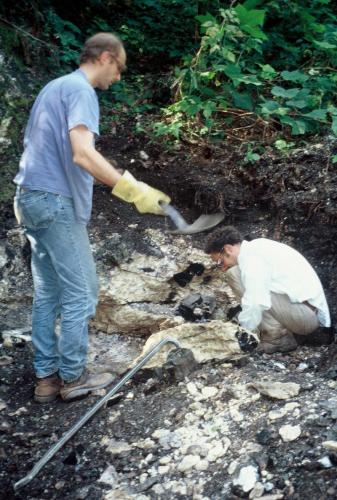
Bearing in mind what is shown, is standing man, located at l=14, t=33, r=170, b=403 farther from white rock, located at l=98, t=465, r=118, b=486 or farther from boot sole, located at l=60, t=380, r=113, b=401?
white rock, located at l=98, t=465, r=118, b=486

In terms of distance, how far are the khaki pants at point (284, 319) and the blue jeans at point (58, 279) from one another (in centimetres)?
110

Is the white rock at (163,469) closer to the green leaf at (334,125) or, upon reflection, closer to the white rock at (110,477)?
the white rock at (110,477)

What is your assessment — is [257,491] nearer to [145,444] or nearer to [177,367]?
[145,444]

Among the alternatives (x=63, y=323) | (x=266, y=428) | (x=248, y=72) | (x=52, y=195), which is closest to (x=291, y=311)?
(x=266, y=428)

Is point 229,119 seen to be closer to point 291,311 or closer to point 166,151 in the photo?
point 166,151

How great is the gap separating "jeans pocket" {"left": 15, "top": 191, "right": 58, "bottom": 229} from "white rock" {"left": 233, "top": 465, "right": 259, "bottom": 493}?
1505mm

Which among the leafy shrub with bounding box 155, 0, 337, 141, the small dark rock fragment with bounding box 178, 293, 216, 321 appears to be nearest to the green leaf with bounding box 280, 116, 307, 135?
the leafy shrub with bounding box 155, 0, 337, 141

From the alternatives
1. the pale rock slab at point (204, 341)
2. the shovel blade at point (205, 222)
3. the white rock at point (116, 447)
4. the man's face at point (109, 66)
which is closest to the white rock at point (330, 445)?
the white rock at point (116, 447)

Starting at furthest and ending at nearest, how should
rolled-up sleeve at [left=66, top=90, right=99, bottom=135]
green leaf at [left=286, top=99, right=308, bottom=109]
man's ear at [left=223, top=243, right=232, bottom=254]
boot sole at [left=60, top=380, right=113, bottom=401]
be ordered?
green leaf at [left=286, top=99, right=308, bottom=109] → man's ear at [left=223, top=243, right=232, bottom=254] → boot sole at [left=60, top=380, right=113, bottom=401] → rolled-up sleeve at [left=66, top=90, right=99, bottom=135]

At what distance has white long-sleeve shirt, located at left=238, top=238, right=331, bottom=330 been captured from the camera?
350cm

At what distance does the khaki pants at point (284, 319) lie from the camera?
362 cm

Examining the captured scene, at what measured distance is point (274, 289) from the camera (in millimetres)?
3633

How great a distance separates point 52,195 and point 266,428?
1539mm

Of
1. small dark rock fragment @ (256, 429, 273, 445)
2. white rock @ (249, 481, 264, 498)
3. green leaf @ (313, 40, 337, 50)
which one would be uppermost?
green leaf @ (313, 40, 337, 50)
